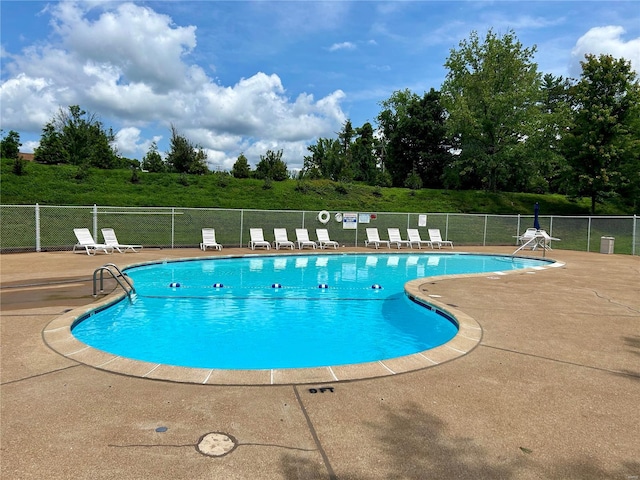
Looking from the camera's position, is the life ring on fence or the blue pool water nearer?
the blue pool water

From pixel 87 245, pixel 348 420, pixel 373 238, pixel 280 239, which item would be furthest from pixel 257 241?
pixel 348 420

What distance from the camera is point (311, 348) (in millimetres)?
5629

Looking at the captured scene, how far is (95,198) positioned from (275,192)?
9873 millimetres

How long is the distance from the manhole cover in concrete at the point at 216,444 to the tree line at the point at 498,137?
24.3 m

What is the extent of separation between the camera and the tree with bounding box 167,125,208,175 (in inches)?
1023

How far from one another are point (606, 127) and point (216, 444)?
2798 centimetres

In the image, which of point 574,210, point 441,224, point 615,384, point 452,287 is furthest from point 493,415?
point 574,210

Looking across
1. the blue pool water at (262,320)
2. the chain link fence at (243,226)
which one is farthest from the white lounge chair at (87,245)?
the blue pool water at (262,320)

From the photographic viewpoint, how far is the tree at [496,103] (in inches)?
1075

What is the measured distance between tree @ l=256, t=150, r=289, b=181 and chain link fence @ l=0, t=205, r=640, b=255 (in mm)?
6962

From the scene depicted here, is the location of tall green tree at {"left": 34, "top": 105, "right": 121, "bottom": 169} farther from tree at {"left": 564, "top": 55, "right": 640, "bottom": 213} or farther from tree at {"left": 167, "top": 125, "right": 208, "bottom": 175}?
tree at {"left": 564, "top": 55, "right": 640, "bottom": 213}

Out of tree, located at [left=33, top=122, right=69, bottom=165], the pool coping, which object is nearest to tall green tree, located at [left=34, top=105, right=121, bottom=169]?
tree, located at [left=33, top=122, right=69, bottom=165]

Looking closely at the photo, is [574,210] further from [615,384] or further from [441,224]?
[615,384]

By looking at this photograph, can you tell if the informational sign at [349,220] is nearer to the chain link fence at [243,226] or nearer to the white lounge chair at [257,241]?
the chain link fence at [243,226]
